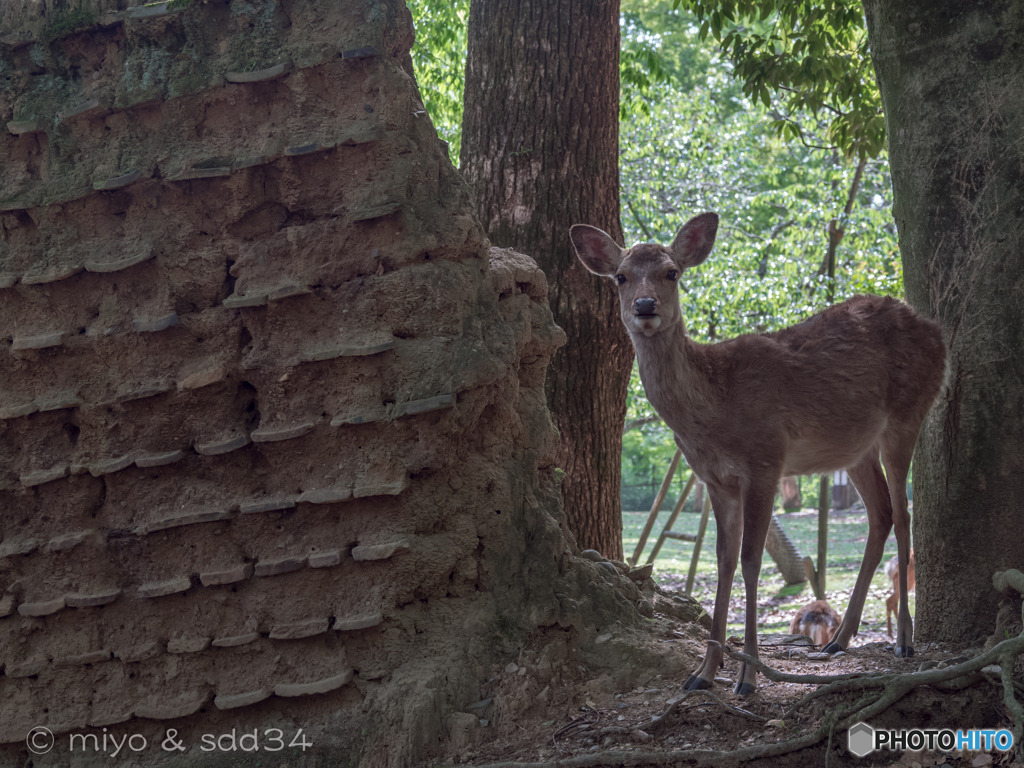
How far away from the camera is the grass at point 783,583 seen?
48.4ft

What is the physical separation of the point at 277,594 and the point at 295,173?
2.12 m

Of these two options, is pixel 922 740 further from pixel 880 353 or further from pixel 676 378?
pixel 880 353

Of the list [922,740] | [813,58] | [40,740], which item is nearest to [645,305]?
[922,740]

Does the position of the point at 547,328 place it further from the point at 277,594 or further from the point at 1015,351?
the point at 1015,351

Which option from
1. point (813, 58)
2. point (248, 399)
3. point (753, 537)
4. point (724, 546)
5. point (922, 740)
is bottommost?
point (922, 740)

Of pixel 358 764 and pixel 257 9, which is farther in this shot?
pixel 257 9

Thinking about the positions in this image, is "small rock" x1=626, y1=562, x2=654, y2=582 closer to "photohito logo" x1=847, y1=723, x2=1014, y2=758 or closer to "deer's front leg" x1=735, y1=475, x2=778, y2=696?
"deer's front leg" x1=735, y1=475, x2=778, y2=696

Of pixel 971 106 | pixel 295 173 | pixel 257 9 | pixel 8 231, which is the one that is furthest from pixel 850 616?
pixel 8 231

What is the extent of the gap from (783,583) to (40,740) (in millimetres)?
16479

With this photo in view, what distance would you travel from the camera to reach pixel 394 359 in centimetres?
465

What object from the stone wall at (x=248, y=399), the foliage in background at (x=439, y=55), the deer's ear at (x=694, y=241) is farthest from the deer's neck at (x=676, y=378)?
the foliage in background at (x=439, y=55)

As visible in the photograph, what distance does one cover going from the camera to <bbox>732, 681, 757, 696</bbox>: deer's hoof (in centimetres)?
462

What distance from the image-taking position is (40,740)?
4504mm

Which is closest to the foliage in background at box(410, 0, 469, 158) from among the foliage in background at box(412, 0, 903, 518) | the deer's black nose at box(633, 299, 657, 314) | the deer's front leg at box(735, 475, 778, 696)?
the foliage in background at box(412, 0, 903, 518)
